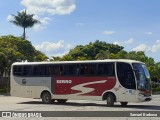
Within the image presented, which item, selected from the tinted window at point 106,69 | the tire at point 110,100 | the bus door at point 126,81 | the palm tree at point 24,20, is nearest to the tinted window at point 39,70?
the tinted window at point 106,69

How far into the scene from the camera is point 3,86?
175 ft

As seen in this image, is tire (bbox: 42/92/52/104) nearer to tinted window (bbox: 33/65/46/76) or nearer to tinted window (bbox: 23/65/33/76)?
tinted window (bbox: 33/65/46/76)

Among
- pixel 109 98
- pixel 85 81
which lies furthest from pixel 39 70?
pixel 109 98

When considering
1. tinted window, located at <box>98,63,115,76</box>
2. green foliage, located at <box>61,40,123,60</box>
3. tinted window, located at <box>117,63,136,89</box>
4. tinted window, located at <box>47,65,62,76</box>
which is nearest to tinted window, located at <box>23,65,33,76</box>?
tinted window, located at <box>47,65,62,76</box>

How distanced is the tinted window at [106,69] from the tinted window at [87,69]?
1.50ft

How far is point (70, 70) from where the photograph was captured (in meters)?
26.5

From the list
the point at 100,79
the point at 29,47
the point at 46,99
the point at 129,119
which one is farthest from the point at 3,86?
the point at 129,119

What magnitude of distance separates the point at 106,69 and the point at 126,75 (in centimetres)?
155

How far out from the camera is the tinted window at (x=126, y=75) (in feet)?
78.0

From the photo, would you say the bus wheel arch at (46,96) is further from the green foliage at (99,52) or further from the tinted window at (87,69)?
the green foliage at (99,52)

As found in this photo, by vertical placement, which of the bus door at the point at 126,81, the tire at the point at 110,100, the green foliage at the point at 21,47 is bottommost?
the tire at the point at 110,100

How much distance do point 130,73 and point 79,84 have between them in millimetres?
3976

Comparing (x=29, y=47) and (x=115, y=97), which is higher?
(x=29, y=47)

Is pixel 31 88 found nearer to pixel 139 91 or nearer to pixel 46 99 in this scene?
pixel 46 99
